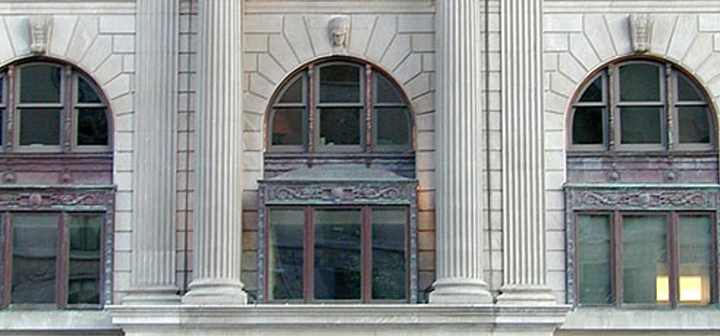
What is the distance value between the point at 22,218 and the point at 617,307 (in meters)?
12.4

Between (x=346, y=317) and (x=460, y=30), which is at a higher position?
(x=460, y=30)

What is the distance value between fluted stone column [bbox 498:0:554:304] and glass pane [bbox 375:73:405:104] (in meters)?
2.32

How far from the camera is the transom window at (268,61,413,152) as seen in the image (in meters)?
31.0

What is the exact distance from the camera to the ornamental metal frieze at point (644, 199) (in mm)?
30375

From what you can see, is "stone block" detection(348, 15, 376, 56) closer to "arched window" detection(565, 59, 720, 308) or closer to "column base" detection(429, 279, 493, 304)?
"arched window" detection(565, 59, 720, 308)

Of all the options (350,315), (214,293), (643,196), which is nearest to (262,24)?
(214,293)

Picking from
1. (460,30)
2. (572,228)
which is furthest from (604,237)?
(460,30)

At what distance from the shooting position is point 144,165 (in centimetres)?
3042

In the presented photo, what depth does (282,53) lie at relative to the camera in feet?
102

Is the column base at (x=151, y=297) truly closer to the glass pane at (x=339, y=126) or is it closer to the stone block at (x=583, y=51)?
the glass pane at (x=339, y=126)

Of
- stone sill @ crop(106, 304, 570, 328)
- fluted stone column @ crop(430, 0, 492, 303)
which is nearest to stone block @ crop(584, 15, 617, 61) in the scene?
fluted stone column @ crop(430, 0, 492, 303)

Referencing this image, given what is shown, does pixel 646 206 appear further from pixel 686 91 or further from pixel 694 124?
pixel 686 91

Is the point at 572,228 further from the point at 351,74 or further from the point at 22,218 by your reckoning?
the point at 22,218

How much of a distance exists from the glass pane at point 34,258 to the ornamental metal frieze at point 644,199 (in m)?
10.8
